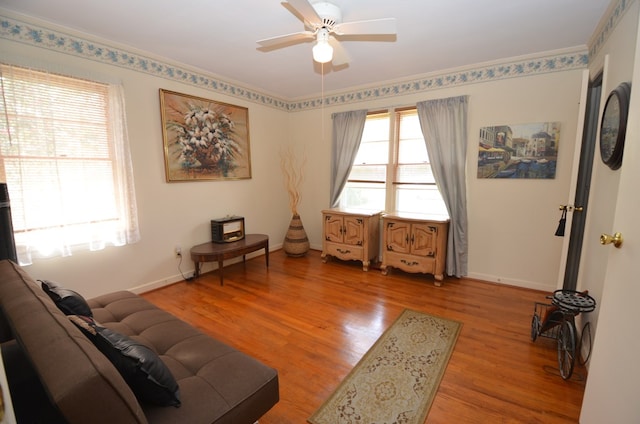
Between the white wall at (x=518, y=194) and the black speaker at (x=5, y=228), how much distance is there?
4.15 meters

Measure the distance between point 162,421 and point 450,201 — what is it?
3.45 meters

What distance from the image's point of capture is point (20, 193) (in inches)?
93.0

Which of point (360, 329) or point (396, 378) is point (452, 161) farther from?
point (396, 378)

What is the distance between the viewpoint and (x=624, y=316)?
1153mm

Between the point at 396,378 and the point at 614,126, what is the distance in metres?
2.15

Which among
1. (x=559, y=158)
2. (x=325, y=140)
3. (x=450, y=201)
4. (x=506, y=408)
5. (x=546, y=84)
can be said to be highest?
(x=546, y=84)

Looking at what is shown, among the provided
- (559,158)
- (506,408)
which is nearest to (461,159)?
(559,158)

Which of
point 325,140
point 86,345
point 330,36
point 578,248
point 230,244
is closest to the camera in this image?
point 86,345

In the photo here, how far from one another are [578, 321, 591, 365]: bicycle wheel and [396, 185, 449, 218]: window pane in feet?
5.88

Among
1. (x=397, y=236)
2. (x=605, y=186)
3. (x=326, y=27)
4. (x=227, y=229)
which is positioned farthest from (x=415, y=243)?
(x=326, y=27)

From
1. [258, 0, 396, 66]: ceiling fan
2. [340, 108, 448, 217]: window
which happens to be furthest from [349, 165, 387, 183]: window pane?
[258, 0, 396, 66]: ceiling fan

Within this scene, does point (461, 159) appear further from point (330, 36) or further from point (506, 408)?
point (506, 408)

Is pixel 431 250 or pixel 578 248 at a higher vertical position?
pixel 578 248

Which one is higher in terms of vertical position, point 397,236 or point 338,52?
point 338,52
